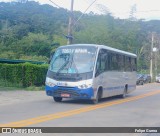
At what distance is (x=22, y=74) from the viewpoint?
27953 mm

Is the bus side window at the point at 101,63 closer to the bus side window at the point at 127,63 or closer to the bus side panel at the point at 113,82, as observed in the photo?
the bus side panel at the point at 113,82

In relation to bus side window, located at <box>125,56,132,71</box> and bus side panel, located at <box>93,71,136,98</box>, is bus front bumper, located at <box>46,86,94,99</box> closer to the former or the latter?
bus side panel, located at <box>93,71,136,98</box>

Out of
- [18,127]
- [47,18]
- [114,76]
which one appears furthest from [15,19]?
[18,127]

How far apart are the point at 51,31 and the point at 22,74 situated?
1665 inches

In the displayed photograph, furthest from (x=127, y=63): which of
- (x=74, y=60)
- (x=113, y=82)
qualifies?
(x=74, y=60)

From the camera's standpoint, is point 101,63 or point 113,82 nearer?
point 101,63

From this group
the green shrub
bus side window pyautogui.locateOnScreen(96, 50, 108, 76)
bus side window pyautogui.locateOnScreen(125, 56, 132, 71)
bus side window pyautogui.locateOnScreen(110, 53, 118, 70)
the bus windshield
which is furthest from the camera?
the green shrub

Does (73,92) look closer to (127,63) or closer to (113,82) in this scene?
(113,82)

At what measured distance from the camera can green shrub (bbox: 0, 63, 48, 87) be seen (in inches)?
1094

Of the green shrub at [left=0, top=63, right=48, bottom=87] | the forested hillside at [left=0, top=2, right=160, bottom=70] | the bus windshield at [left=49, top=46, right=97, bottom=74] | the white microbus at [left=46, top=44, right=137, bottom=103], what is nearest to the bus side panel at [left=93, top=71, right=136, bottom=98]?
the white microbus at [left=46, top=44, right=137, bottom=103]

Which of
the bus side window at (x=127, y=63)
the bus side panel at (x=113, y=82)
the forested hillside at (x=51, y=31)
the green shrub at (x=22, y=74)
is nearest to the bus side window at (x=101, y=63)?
the bus side panel at (x=113, y=82)

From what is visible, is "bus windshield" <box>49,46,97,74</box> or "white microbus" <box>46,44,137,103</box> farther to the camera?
"bus windshield" <box>49,46,97,74</box>

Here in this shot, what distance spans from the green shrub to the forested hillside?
80.6 feet

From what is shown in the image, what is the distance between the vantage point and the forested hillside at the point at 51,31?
6038 centimetres
